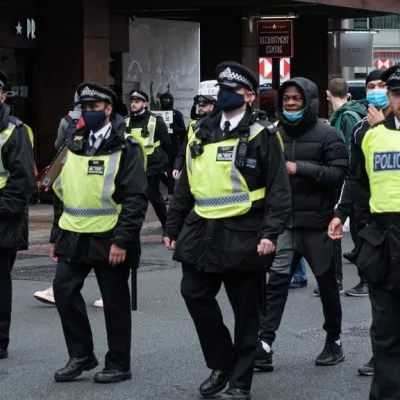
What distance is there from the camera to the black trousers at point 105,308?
25.8 ft

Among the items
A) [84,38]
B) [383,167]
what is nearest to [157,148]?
[84,38]

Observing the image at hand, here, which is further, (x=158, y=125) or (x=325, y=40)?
(x=325, y=40)

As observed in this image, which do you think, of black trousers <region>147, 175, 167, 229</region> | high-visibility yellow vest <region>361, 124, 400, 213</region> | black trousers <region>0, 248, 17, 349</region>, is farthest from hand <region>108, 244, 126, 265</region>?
black trousers <region>147, 175, 167, 229</region>

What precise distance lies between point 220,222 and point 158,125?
A: 7724 millimetres

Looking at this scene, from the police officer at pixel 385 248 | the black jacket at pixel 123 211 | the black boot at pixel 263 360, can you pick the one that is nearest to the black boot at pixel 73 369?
the black jacket at pixel 123 211

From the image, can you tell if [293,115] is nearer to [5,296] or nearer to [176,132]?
[5,296]

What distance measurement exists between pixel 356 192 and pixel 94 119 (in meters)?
1.81

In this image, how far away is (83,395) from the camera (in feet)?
24.9

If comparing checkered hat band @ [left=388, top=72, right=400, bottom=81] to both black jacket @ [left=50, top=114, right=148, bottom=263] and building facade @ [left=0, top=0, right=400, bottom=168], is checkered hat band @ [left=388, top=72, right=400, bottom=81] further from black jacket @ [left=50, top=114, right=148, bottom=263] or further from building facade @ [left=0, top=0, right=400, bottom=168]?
building facade @ [left=0, top=0, right=400, bottom=168]

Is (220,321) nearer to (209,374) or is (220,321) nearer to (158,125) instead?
(209,374)

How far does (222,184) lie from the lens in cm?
720

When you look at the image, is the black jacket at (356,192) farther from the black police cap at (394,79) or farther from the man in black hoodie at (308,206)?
the man in black hoodie at (308,206)

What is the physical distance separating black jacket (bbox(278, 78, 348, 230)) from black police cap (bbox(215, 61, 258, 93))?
0.96m

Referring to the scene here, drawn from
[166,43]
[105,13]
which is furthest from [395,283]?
[166,43]
